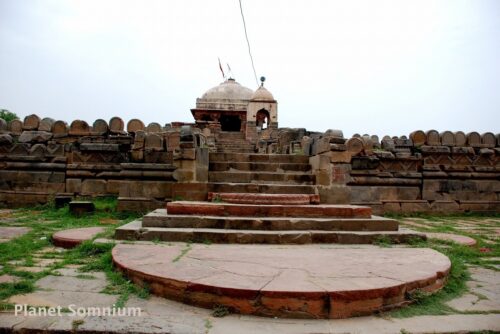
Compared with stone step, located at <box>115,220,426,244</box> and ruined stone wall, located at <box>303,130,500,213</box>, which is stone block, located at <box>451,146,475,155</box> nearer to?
ruined stone wall, located at <box>303,130,500,213</box>

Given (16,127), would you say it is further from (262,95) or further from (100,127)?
(262,95)

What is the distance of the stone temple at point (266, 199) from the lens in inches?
102

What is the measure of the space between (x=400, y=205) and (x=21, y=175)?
8.05 m

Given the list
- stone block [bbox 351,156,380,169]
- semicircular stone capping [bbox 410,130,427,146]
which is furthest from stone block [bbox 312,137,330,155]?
semicircular stone capping [bbox 410,130,427,146]

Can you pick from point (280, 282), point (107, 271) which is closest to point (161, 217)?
point (107, 271)

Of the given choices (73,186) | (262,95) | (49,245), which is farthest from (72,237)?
(262,95)

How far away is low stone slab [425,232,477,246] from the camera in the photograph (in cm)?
468

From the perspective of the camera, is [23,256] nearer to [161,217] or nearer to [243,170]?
[161,217]

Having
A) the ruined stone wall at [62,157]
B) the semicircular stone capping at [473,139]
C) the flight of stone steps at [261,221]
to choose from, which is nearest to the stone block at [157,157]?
the ruined stone wall at [62,157]

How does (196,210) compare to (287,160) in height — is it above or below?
below

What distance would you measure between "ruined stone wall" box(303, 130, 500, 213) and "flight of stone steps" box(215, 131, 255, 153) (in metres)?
7.95

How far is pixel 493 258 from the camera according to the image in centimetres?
410

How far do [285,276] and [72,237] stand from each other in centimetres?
276

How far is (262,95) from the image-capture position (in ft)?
71.9
